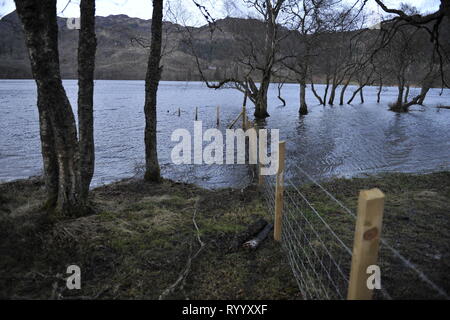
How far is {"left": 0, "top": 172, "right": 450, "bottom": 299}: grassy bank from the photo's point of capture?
3.73 meters

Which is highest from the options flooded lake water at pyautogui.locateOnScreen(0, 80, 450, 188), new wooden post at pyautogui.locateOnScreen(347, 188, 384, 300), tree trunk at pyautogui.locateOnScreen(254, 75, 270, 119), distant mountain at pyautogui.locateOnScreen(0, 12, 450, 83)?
distant mountain at pyautogui.locateOnScreen(0, 12, 450, 83)

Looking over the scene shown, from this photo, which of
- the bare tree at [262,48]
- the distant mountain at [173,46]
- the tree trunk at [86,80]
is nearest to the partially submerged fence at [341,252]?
the tree trunk at [86,80]

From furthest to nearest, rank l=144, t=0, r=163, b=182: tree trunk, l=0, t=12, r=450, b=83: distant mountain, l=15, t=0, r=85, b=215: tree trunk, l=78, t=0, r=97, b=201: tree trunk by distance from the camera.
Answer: l=0, t=12, r=450, b=83: distant mountain, l=144, t=0, r=163, b=182: tree trunk, l=78, t=0, r=97, b=201: tree trunk, l=15, t=0, r=85, b=215: tree trunk

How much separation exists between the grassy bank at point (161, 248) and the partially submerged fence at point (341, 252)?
14 centimetres

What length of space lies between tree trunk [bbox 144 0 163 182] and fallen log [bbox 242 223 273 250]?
4.82 m

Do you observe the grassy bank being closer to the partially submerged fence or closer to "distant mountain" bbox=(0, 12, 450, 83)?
the partially submerged fence

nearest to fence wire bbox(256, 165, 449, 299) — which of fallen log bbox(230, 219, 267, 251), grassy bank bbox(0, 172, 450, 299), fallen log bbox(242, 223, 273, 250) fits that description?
grassy bank bbox(0, 172, 450, 299)

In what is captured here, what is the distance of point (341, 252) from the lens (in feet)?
15.9

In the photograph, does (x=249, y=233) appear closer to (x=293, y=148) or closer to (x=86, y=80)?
(x=86, y=80)

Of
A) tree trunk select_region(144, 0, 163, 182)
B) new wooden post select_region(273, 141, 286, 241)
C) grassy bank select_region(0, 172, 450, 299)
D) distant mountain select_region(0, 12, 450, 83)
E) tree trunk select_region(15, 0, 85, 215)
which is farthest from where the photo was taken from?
distant mountain select_region(0, 12, 450, 83)

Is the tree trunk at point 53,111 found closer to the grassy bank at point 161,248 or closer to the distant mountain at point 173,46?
the grassy bank at point 161,248

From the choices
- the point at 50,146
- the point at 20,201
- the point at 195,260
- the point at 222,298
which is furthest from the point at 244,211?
the point at 20,201

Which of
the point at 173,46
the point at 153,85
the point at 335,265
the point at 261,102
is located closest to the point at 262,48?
the point at 261,102

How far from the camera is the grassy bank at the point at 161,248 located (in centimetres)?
373
